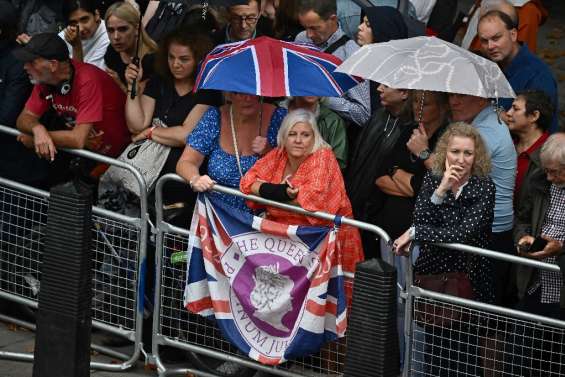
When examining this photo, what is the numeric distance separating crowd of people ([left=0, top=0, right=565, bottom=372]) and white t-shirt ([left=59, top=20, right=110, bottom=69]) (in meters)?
0.15

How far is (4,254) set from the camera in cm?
1016

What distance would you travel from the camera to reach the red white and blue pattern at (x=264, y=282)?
852 cm

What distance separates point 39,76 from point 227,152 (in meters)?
1.59

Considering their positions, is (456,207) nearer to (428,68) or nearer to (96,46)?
(428,68)

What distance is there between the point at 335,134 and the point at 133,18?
211 cm

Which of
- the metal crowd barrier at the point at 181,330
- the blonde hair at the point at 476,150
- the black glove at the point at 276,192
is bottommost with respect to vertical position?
the metal crowd barrier at the point at 181,330

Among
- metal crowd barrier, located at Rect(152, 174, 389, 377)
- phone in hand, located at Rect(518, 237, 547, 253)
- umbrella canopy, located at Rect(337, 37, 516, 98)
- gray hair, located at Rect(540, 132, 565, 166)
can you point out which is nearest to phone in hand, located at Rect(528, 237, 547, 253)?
phone in hand, located at Rect(518, 237, 547, 253)

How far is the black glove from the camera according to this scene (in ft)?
28.1

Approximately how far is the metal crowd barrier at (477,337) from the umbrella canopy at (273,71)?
1.40 m

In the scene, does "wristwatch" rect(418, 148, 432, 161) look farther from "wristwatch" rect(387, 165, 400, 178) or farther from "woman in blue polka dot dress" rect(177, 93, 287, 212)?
"woman in blue polka dot dress" rect(177, 93, 287, 212)

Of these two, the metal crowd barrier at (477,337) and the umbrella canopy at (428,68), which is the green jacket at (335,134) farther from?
the metal crowd barrier at (477,337)


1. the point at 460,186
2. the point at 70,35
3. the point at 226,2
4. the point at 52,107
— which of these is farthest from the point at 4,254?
the point at 460,186

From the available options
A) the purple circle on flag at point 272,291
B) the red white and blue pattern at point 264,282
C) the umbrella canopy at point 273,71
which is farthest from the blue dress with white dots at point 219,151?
the purple circle on flag at point 272,291

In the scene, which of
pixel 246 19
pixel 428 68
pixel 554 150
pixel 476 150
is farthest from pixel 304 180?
pixel 246 19
